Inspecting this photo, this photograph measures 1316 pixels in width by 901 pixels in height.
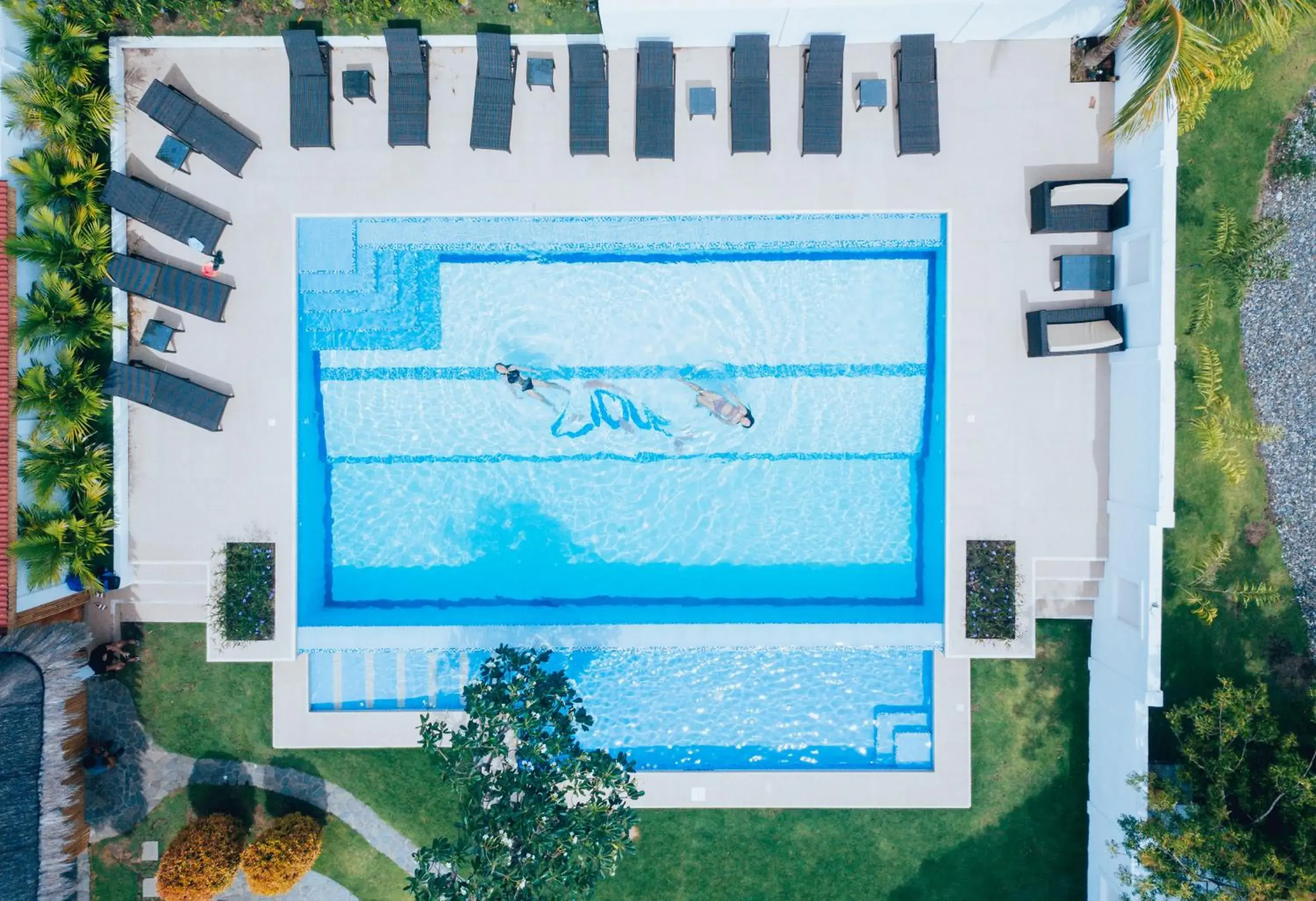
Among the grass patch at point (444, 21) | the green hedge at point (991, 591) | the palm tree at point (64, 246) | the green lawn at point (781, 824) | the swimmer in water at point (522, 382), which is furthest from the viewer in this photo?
the green lawn at point (781, 824)

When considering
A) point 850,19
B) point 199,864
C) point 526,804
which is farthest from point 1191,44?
point 199,864

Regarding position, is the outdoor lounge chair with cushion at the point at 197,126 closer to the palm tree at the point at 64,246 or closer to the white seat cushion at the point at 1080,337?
the palm tree at the point at 64,246

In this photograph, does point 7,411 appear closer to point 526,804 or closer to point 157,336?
point 157,336

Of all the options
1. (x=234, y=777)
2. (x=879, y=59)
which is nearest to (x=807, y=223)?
(x=879, y=59)

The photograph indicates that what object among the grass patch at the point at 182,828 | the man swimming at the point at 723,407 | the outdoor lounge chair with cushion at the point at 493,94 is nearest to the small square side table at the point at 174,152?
the outdoor lounge chair with cushion at the point at 493,94

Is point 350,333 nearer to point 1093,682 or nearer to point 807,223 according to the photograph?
point 807,223

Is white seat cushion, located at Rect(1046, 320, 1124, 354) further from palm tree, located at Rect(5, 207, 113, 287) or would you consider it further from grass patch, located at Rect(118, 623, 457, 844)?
palm tree, located at Rect(5, 207, 113, 287)

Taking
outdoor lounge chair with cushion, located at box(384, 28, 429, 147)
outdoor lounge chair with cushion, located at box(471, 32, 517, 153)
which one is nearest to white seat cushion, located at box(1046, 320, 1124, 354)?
outdoor lounge chair with cushion, located at box(471, 32, 517, 153)
